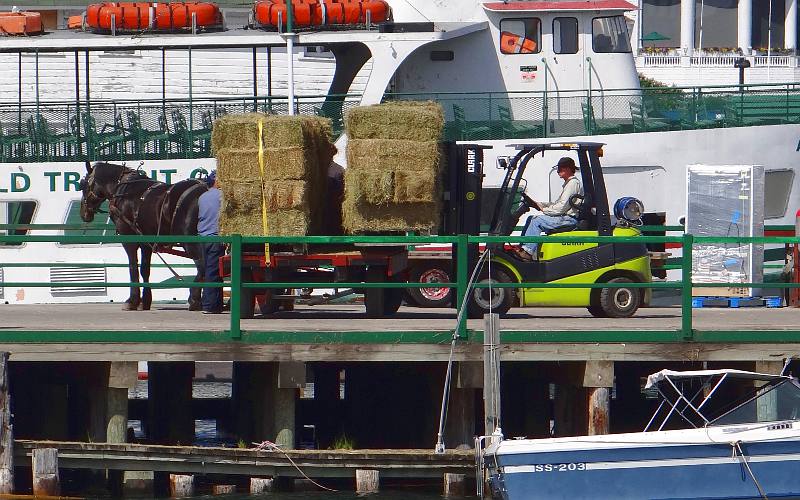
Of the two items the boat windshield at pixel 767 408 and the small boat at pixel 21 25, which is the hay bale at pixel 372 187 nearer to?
the boat windshield at pixel 767 408

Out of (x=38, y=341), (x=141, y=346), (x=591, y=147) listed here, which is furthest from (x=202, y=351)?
(x=591, y=147)

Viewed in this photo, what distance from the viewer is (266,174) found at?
15555 mm

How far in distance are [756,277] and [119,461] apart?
993cm

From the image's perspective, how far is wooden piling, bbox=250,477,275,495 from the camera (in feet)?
47.3

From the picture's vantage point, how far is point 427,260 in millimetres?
17531

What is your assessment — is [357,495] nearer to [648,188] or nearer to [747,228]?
[747,228]

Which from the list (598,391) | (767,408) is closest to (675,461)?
(767,408)

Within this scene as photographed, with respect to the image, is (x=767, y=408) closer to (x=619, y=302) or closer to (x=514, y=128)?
(x=619, y=302)

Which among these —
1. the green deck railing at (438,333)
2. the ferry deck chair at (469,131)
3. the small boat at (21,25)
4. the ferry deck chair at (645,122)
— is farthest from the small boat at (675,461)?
the small boat at (21,25)

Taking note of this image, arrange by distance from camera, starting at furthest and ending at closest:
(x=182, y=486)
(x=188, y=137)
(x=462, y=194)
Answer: (x=188, y=137)
(x=462, y=194)
(x=182, y=486)

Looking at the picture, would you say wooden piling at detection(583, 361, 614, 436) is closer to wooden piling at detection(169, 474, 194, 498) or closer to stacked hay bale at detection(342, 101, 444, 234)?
stacked hay bale at detection(342, 101, 444, 234)

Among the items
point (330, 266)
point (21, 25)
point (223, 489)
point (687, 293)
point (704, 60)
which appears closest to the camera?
point (687, 293)

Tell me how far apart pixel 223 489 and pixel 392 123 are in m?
4.29

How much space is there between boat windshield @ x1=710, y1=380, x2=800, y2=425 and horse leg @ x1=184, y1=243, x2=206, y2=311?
702 centimetres
